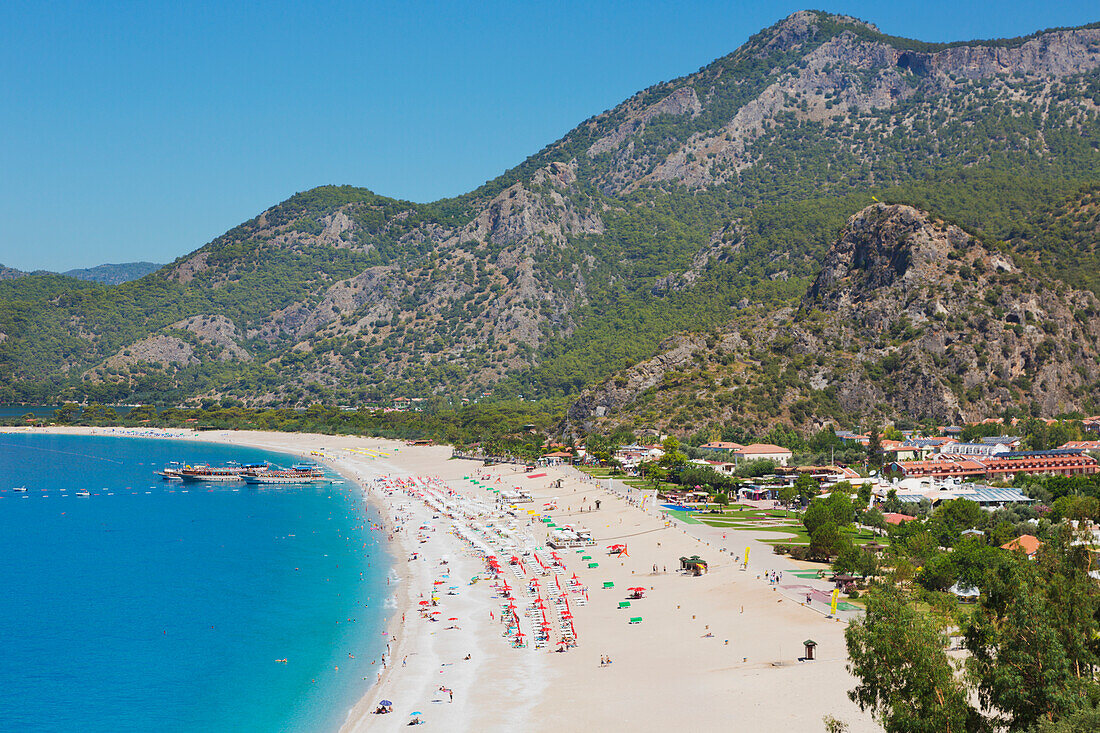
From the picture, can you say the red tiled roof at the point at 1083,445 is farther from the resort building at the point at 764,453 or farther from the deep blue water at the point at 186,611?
the deep blue water at the point at 186,611

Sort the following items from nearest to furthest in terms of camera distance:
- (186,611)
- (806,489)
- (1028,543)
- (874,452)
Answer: (1028,543)
(186,611)
(806,489)
(874,452)

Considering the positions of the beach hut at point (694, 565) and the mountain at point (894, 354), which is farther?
the mountain at point (894, 354)

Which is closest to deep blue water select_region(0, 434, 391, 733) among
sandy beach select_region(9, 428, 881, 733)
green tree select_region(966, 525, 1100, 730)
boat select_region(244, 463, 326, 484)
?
sandy beach select_region(9, 428, 881, 733)

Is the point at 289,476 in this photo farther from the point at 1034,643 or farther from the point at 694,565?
the point at 1034,643

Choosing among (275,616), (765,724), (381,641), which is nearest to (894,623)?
(765,724)

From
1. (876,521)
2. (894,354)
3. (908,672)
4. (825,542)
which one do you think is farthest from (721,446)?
(908,672)

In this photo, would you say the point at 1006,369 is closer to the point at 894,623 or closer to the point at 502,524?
the point at 502,524

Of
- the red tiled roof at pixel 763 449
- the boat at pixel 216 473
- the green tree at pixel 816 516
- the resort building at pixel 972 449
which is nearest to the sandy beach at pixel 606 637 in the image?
the green tree at pixel 816 516
